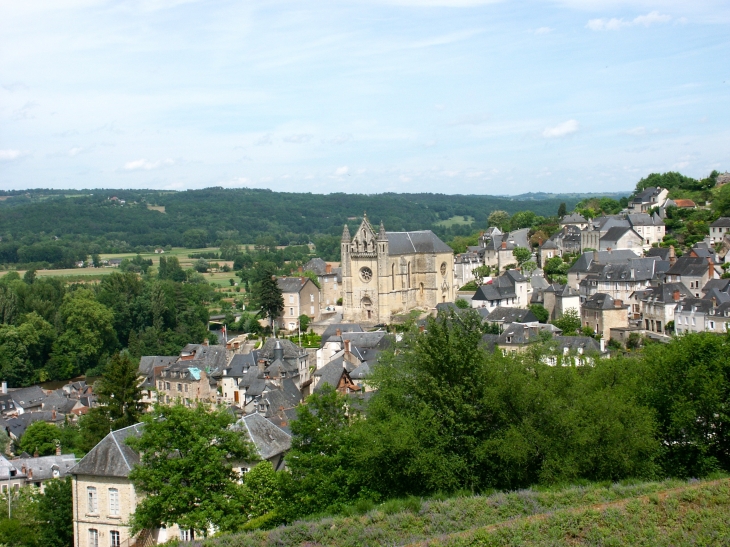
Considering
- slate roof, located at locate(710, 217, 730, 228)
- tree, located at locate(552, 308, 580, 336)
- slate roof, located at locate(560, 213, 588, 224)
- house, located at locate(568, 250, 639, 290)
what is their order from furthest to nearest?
1. slate roof, located at locate(560, 213, 588, 224)
2. slate roof, located at locate(710, 217, 730, 228)
3. house, located at locate(568, 250, 639, 290)
4. tree, located at locate(552, 308, 580, 336)

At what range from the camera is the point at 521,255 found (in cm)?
7362

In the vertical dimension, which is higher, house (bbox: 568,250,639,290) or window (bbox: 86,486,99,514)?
house (bbox: 568,250,639,290)

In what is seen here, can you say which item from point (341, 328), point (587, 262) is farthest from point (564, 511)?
point (587, 262)

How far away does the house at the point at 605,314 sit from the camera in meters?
51.6

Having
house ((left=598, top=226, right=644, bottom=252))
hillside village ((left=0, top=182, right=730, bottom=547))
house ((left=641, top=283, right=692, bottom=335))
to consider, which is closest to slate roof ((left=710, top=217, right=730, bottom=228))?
hillside village ((left=0, top=182, right=730, bottom=547))

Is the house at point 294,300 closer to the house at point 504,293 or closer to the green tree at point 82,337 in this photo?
the house at point 504,293

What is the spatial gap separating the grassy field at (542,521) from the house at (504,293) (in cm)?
4050

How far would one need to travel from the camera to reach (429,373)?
21.4 metres

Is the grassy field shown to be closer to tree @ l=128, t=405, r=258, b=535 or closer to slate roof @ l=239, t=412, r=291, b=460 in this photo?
tree @ l=128, t=405, r=258, b=535

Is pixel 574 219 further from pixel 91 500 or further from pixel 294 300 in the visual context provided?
pixel 91 500

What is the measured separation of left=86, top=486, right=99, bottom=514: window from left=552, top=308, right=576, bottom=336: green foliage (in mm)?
34139

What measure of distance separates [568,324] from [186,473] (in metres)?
35.7

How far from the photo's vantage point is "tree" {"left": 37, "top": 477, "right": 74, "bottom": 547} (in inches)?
1056

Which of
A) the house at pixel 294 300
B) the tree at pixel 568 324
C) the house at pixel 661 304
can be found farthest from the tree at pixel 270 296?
the house at pixel 661 304
